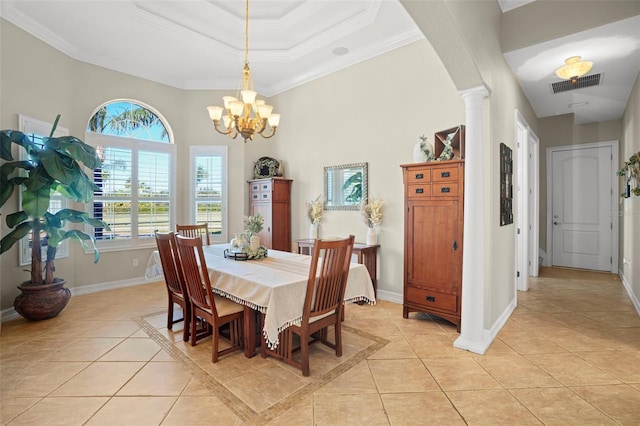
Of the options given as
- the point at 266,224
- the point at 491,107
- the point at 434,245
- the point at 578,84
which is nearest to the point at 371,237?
the point at 434,245

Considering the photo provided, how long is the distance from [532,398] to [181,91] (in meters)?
6.12

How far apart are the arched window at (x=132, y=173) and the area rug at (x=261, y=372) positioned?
2.46 m

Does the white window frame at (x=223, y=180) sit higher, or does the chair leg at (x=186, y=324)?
the white window frame at (x=223, y=180)

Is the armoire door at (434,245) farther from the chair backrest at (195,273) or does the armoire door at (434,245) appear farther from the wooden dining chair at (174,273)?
the wooden dining chair at (174,273)

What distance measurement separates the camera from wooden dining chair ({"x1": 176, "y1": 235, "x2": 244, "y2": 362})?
2.50 metres

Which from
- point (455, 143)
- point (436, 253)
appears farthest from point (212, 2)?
point (436, 253)

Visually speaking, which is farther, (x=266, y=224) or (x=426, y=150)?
(x=266, y=224)

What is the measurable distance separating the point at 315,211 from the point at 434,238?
2.08m

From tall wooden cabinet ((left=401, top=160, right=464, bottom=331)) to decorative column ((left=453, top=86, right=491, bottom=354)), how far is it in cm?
33

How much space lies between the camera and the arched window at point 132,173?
486 centimetres

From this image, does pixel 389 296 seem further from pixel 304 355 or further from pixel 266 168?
pixel 266 168

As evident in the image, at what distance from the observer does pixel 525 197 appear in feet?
15.8

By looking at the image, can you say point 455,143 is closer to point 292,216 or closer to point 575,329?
point 575,329

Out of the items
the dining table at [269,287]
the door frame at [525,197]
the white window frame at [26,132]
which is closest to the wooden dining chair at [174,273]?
the dining table at [269,287]
